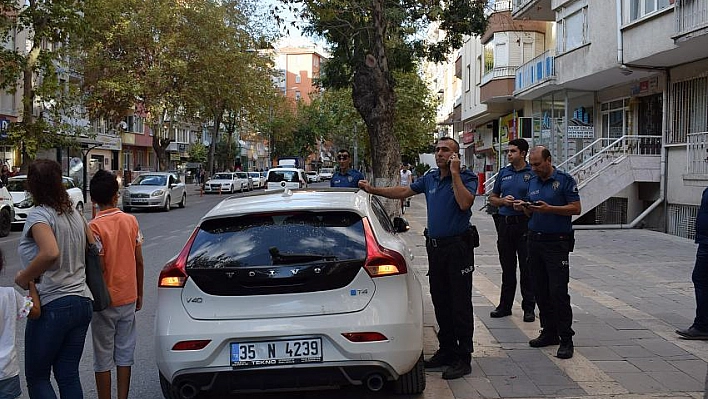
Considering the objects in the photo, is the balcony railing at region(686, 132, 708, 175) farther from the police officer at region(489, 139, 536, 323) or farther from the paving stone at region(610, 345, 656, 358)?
the paving stone at region(610, 345, 656, 358)

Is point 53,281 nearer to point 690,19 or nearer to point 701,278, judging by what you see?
point 701,278

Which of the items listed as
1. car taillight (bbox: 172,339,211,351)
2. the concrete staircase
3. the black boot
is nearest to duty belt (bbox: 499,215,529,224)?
the black boot

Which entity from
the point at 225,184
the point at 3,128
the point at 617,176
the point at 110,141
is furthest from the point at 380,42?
the point at 110,141

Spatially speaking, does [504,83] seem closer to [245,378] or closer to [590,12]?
[590,12]

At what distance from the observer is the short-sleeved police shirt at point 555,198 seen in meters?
6.14

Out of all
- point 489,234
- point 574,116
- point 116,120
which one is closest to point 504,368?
point 489,234

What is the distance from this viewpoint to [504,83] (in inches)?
1143

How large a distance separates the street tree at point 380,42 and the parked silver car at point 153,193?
9281mm

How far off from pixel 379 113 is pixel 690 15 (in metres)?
6.82

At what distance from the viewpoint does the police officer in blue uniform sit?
9.78m

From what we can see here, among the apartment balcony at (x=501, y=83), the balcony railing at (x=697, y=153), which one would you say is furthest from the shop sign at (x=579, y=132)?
the apartment balcony at (x=501, y=83)

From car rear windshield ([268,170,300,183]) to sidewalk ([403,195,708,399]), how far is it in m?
18.0

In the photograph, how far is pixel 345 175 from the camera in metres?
9.88

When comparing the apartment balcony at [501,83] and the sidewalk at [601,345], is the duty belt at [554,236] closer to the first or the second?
the sidewalk at [601,345]
